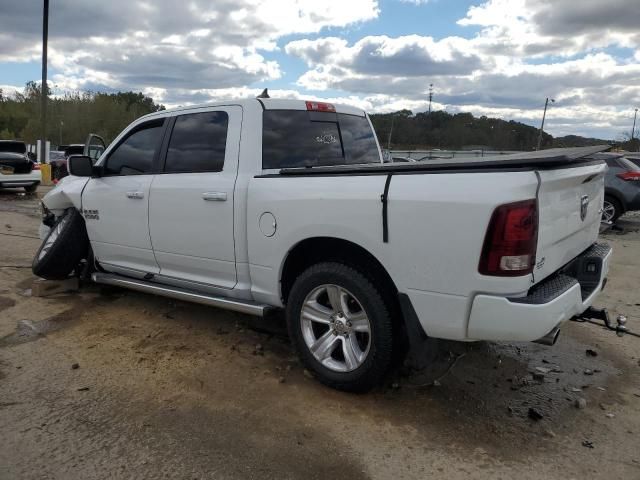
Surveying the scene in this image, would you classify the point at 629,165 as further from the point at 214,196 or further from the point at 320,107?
the point at 214,196

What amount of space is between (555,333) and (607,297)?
355cm

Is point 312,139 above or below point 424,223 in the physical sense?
above

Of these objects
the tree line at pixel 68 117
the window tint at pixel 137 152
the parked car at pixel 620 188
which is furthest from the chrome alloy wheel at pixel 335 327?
the tree line at pixel 68 117

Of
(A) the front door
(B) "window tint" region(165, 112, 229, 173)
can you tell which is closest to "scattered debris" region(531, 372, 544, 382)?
(B) "window tint" region(165, 112, 229, 173)

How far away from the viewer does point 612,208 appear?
11.7 metres

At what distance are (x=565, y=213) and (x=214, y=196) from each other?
93.5 inches

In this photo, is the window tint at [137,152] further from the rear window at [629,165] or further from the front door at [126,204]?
the rear window at [629,165]

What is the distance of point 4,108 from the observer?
65.9 m

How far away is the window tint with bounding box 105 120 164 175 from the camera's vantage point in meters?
4.73

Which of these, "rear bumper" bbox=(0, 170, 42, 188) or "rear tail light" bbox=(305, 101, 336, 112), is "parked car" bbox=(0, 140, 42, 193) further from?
"rear tail light" bbox=(305, 101, 336, 112)

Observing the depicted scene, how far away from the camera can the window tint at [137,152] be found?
15.5ft

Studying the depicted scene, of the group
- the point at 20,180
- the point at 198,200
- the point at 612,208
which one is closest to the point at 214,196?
the point at 198,200

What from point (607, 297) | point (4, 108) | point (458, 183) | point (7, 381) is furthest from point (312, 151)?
point (4, 108)

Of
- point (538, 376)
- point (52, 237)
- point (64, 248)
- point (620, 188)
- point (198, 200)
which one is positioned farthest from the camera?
point (620, 188)
